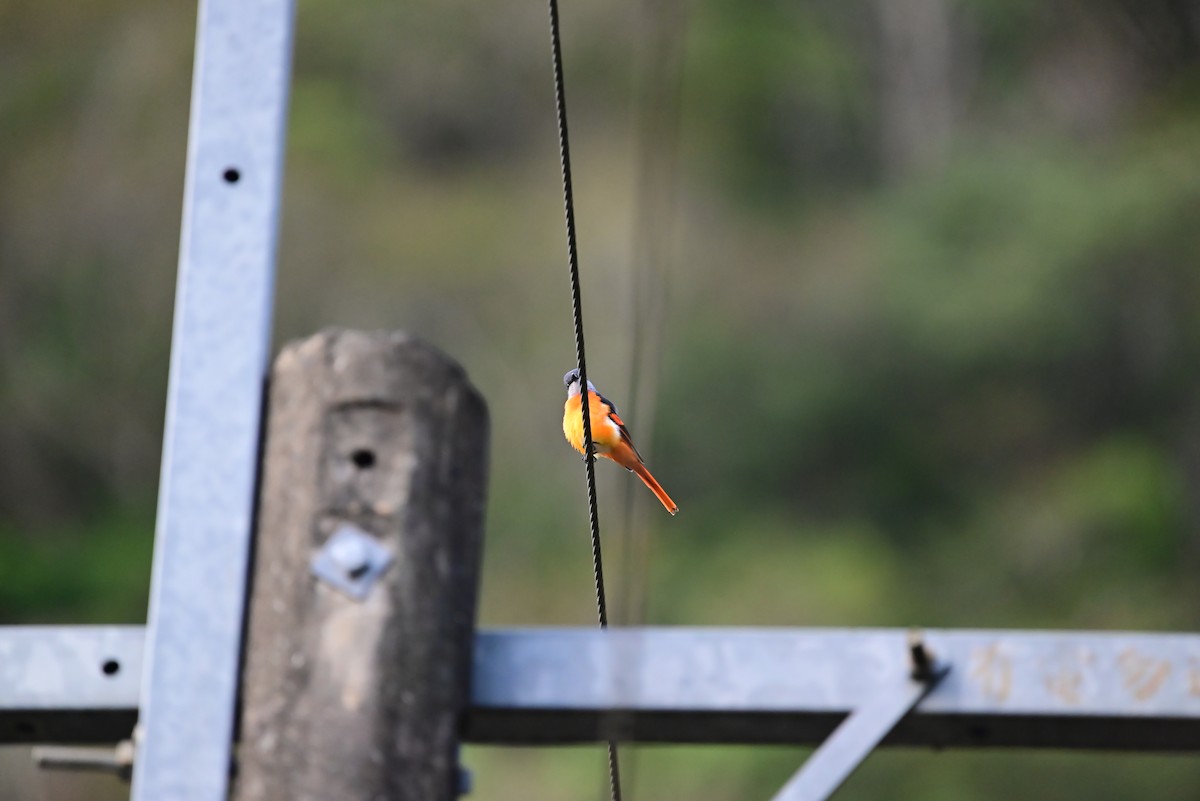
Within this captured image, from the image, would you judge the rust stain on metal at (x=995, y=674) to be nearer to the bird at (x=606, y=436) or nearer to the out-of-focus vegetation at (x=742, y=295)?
the bird at (x=606, y=436)

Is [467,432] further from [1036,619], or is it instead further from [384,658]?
[1036,619]

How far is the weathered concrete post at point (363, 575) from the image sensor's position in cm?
195

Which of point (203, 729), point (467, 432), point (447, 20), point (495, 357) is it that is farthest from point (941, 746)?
point (447, 20)

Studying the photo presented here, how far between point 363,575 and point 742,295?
1796 centimetres

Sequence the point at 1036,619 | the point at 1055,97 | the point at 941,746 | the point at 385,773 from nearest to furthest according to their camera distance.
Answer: the point at 385,773, the point at 941,746, the point at 1036,619, the point at 1055,97

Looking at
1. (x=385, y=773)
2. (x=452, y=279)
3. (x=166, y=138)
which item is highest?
(x=166, y=138)

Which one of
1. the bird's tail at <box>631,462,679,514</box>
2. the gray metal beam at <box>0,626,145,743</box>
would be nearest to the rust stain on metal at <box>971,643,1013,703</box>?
the gray metal beam at <box>0,626,145,743</box>

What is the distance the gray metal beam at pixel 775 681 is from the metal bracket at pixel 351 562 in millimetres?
202

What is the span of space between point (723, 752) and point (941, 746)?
12134mm

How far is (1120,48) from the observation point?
70.7ft

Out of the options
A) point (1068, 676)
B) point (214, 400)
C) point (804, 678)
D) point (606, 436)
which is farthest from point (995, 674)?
point (606, 436)

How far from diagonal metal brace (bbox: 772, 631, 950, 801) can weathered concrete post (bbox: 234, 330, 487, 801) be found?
1.30 ft

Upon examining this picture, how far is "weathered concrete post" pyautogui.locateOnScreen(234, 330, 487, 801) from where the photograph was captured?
1.95m

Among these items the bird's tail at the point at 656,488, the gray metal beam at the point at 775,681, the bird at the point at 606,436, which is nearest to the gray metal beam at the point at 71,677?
the gray metal beam at the point at 775,681
